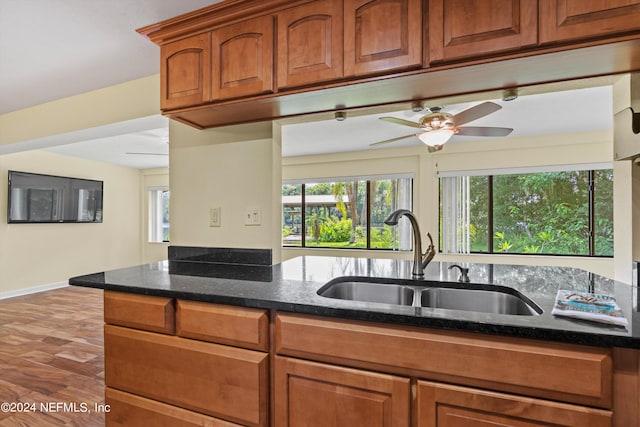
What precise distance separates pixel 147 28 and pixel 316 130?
248 centimetres

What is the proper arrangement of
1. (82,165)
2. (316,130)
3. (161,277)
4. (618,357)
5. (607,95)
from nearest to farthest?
(618,357)
(161,277)
(607,95)
(316,130)
(82,165)

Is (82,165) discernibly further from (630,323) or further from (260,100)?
(630,323)

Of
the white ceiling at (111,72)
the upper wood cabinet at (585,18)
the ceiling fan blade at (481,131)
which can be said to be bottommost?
the upper wood cabinet at (585,18)

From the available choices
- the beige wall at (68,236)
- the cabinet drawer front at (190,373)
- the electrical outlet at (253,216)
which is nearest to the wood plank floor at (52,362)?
the beige wall at (68,236)

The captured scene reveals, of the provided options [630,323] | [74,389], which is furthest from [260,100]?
[74,389]

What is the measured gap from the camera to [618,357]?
77cm

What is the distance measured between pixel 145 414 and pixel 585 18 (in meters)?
2.17

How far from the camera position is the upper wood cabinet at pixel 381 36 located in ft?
4.01

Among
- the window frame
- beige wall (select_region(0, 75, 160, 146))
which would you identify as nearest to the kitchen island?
beige wall (select_region(0, 75, 160, 146))

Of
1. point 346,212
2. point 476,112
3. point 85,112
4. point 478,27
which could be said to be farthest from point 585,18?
point 346,212

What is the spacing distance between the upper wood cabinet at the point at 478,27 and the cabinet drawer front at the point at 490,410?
111cm

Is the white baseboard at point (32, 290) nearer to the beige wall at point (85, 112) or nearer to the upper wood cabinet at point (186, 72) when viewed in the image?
the beige wall at point (85, 112)

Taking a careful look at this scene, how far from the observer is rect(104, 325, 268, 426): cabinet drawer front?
1123 millimetres

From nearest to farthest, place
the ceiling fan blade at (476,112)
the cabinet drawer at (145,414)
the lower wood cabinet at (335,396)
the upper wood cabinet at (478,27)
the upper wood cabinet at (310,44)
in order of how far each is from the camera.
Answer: the lower wood cabinet at (335,396), the upper wood cabinet at (478,27), the cabinet drawer at (145,414), the upper wood cabinet at (310,44), the ceiling fan blade at (476,112)
